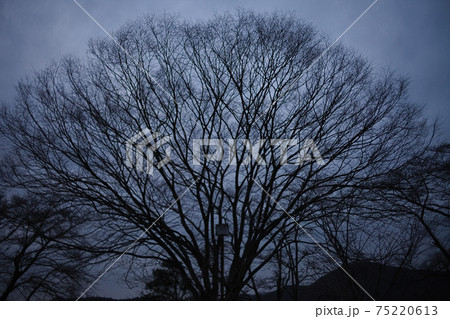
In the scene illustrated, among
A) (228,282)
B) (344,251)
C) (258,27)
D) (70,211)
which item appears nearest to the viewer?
(228,282)

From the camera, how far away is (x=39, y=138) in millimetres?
7273

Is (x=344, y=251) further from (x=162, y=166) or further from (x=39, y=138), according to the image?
(x=39, y=138)

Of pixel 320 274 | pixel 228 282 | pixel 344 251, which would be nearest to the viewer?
pixel 228 282

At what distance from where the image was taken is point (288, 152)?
26.2 ft

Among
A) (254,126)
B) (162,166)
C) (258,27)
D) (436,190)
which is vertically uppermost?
(258,27)

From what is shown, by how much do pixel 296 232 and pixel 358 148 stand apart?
2.70 metres

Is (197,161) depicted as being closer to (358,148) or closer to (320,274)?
(358,148)

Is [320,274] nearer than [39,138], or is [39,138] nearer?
[39,138]

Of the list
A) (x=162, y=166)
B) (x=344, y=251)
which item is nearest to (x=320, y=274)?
(x=344, y=251)

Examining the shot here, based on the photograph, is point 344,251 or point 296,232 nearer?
point 296,232

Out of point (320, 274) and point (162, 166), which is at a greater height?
point (162, 166)

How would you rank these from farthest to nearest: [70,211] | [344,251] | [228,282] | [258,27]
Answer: [344,251] < [258,27] < [70,211] < [228,282]

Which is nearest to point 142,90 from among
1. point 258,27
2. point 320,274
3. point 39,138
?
point 39,138

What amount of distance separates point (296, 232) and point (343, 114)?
3.25 m
